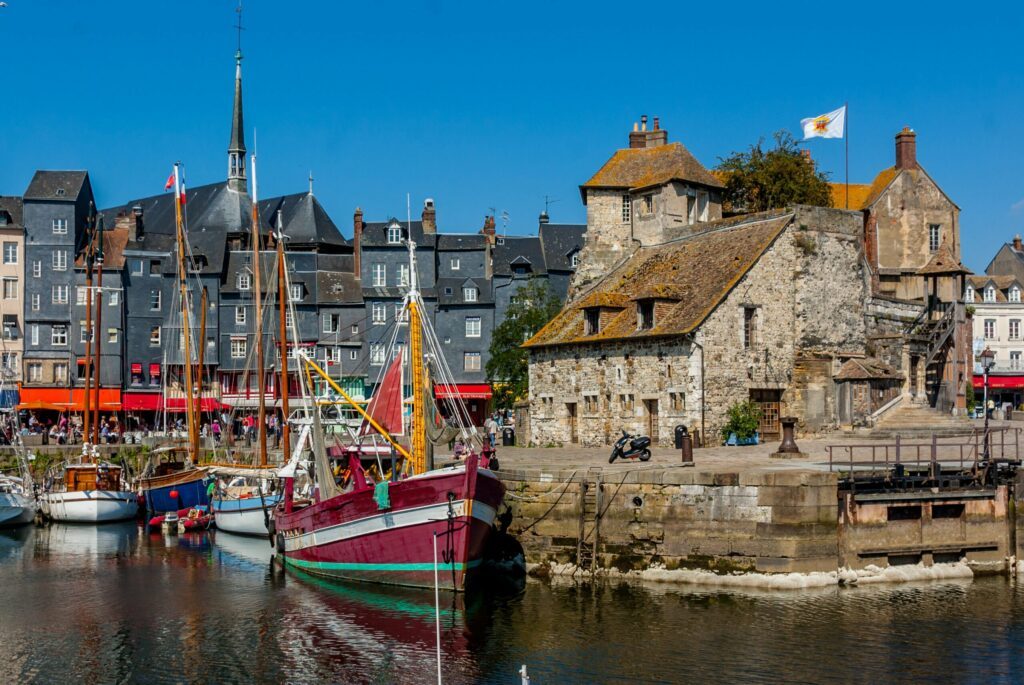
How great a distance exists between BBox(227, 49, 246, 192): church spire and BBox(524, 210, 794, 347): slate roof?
49.2 metres

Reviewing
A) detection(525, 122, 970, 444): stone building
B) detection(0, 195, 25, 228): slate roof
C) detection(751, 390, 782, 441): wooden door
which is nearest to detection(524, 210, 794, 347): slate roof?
detection(525, 122, 970, 444): stone building

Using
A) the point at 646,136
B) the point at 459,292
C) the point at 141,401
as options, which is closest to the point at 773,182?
the point at 646,136

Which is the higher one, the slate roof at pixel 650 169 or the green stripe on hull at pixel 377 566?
the slate roof at pixel 650 169

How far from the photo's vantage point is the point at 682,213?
5222cm

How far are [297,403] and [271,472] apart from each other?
2682 cm

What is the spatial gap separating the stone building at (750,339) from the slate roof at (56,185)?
41.4 meters

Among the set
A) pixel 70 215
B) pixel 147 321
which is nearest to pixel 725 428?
pixel 147 321

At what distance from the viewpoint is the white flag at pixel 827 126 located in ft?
166

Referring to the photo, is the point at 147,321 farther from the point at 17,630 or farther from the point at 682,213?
the point at 17,630

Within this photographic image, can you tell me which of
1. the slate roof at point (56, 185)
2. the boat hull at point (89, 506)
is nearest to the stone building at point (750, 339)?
the boat hull at point (89, 506)

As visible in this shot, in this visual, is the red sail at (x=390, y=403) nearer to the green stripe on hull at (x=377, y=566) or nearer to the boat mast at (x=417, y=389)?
the boat mast at (x=417, y=389)

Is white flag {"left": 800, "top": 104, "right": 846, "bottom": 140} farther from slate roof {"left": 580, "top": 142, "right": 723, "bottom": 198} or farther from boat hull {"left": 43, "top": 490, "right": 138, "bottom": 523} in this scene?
boat hull {"left": 43, "top": 490, "right": 138, "bottom": 523}

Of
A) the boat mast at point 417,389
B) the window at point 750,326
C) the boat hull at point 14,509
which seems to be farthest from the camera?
the boat hull at point 14,509

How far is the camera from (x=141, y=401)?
7488 cm
